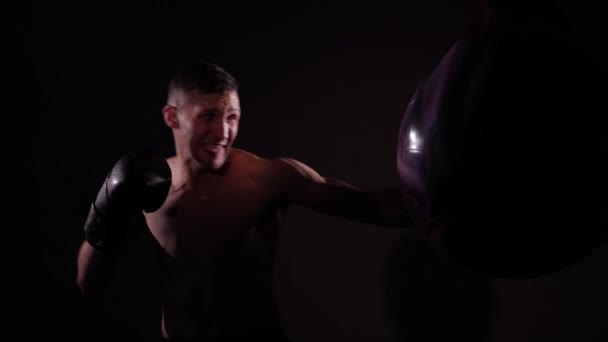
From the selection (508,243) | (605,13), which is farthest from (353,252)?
(605,13)

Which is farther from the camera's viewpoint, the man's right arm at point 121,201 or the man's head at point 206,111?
the man's head at point 206,111

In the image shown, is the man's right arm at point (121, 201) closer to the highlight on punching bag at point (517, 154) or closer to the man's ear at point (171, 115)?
the man's ear at point (171, 115)

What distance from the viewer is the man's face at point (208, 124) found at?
65.0 inches

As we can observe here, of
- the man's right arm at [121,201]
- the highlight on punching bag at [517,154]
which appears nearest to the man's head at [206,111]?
the man's right arm at [121,201]

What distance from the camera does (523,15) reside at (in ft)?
3.86

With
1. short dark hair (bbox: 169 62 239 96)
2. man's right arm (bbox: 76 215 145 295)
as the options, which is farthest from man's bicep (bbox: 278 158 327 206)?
man's right arm (bbox: 76 215 145 295)

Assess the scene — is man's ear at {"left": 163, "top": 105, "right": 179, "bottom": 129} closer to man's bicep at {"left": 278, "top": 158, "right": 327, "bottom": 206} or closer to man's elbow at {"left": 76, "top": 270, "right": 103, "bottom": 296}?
man's bicep at {"left": 278, "top": 158, "right": 327, "bottom": 206}

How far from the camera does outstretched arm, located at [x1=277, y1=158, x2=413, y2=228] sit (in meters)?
1.58

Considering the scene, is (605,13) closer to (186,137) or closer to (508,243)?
(508,243)

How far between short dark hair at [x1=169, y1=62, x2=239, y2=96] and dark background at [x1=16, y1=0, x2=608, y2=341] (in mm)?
426

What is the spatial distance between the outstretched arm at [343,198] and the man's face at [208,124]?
0.20m

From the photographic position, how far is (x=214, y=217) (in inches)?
66.1

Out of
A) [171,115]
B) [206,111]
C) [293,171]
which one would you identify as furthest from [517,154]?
[171,115]

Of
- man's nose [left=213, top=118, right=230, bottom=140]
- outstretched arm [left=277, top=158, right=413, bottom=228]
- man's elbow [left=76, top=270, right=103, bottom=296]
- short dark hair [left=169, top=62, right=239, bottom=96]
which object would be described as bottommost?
man's elbow [left=76, top=270, right=103, bottom=296]
